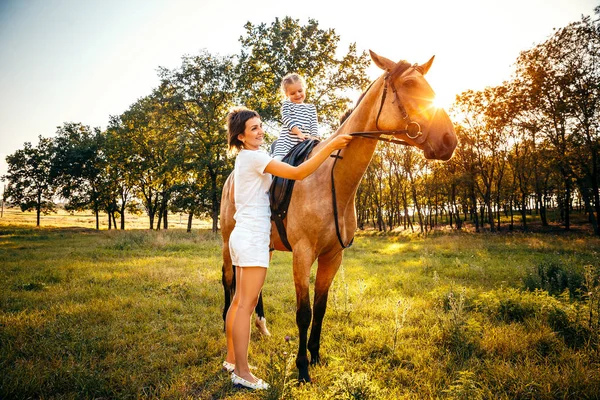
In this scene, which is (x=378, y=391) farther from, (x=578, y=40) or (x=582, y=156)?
(x=578, y=40)

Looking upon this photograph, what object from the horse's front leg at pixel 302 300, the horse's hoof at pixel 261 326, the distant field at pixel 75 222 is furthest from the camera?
the distant field at pixel 75 222

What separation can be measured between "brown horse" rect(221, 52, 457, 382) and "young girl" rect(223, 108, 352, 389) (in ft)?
1.46

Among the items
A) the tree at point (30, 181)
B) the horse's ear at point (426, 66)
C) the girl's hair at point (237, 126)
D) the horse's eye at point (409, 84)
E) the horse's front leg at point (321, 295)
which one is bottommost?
the horse's front leg at point (321, 295)

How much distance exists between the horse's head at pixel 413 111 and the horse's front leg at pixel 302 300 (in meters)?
1.63

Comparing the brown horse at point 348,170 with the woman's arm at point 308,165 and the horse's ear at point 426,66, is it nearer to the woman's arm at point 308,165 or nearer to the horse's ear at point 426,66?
the horse's ear at point 426,66

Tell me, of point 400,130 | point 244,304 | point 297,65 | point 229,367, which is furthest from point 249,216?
point 297,65

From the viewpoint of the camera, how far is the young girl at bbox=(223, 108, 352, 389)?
270cm

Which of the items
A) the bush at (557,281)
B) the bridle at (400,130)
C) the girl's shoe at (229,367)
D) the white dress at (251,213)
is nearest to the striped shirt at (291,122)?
the white dress at (251,213)

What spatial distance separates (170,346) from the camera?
13.2 feet

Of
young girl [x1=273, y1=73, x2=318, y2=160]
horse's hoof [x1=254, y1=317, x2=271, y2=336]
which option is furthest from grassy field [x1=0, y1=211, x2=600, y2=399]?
young girl [x1=273, y1=73, x2=318, y2=160]

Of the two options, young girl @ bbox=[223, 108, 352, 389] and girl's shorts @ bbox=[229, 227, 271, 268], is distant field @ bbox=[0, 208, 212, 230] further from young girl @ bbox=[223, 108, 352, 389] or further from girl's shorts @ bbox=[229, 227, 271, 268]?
girl's shorts @ bbox=[229, 227, 271, 268]

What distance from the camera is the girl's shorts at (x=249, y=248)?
2.68 metres

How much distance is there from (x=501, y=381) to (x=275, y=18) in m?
21.6

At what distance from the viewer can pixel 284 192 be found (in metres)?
3.43
